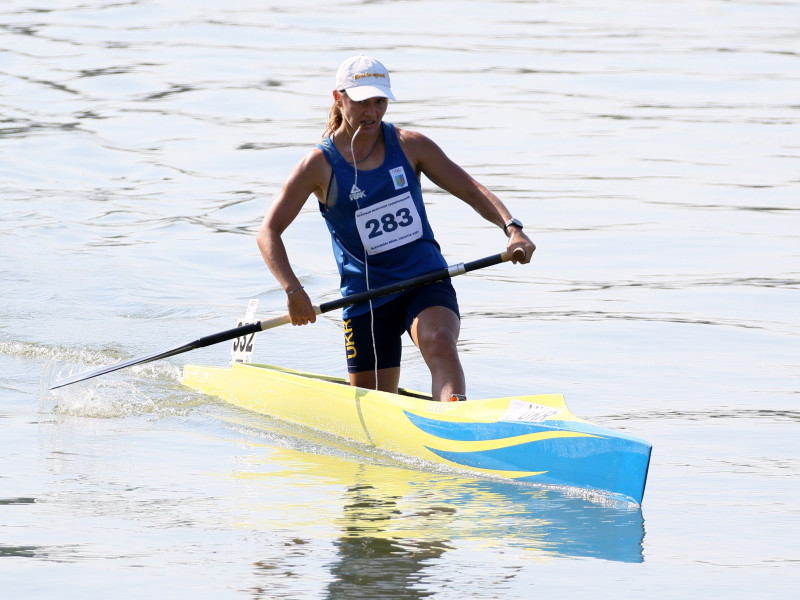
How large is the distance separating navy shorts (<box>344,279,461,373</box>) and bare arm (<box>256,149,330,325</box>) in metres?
0.39

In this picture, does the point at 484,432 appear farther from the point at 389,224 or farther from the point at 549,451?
the point at 389,224

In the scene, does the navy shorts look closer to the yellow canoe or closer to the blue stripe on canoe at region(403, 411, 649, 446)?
the yellow canoe

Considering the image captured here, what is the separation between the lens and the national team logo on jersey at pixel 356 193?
19.5 ft

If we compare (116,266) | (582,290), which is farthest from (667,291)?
(116,266)

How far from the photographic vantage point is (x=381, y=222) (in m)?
6.00

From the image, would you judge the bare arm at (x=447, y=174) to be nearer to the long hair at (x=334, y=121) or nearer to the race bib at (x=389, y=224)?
the race bib at (x=389, y=224)

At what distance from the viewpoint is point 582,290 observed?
10.3m

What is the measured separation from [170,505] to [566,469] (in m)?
1.59

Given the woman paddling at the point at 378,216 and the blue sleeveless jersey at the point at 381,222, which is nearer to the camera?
the woman paddling at the point at 378,216

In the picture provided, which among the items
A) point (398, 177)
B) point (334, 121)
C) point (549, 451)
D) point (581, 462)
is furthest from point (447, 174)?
point (581, 462)

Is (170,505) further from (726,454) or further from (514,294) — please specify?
(514,294)

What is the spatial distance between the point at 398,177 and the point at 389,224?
0.73ft

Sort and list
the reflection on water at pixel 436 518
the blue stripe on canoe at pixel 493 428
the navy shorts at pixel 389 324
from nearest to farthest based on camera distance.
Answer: the reflection on water at pixel 436 518
the blue stripe on canoe at pixel 493 428
the navy shorts at pixel 389 324

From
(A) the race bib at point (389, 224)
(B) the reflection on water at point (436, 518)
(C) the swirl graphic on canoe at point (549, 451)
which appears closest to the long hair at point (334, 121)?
(A) the race bib at point (389, 224)
